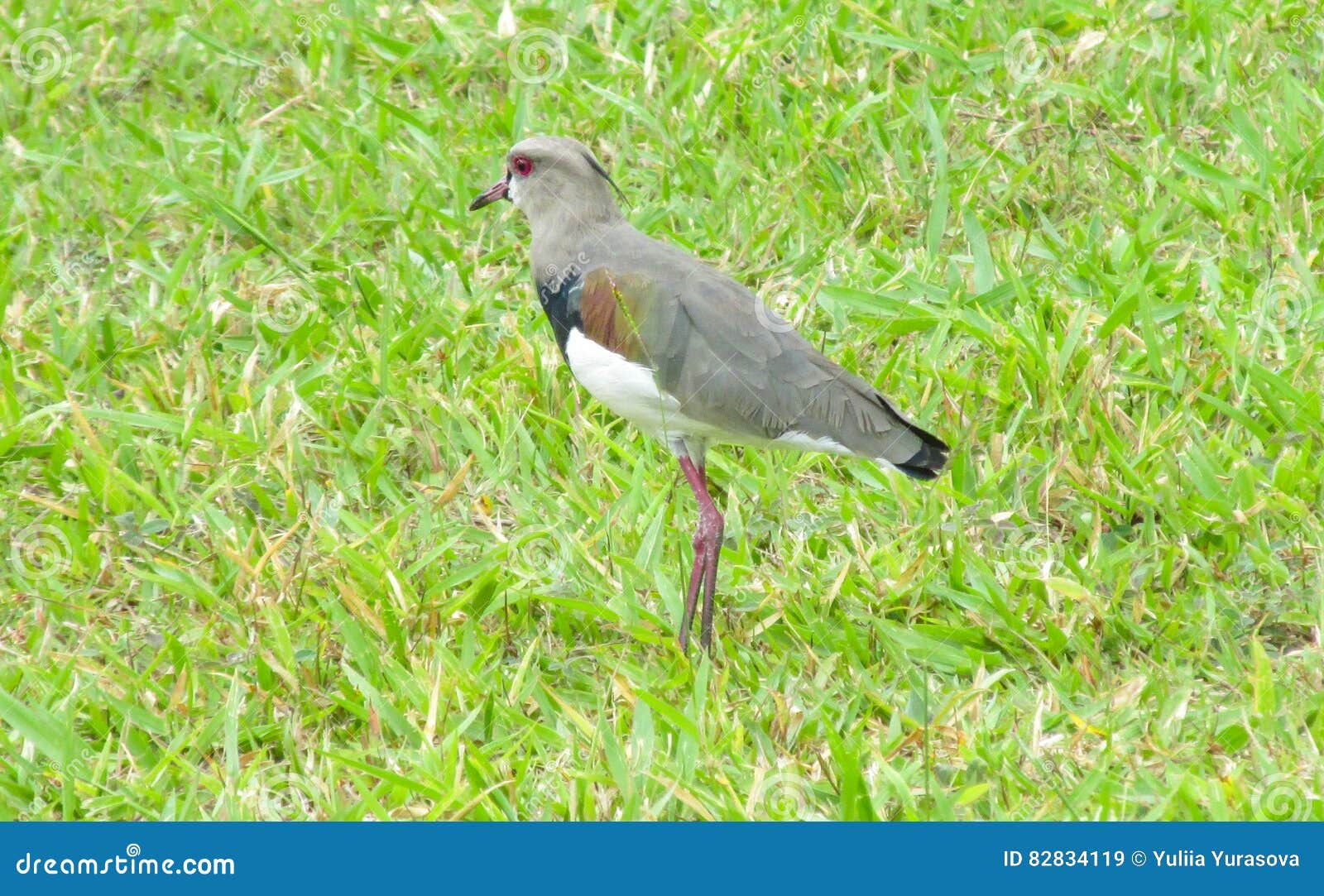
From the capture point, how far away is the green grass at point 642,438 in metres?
4.04

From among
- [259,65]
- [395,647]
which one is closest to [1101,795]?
[395,647]

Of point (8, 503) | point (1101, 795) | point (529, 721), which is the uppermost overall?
point (1101, 795)

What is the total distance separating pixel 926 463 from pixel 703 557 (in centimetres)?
66

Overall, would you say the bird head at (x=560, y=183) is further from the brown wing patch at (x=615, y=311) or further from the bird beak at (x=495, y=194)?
the brown wing patch at (x=615, y=311)

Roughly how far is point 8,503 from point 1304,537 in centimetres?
376

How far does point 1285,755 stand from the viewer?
3.85 metres

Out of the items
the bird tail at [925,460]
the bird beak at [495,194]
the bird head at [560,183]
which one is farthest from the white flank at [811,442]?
the bird beak at [495,194]

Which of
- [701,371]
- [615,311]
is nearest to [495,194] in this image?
[615,311]

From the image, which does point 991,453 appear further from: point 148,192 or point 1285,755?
point 148,192

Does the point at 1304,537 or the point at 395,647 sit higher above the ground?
the point at 1304,537

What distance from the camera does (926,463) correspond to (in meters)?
4.42

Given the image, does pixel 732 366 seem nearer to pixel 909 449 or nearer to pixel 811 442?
pixel 811 442

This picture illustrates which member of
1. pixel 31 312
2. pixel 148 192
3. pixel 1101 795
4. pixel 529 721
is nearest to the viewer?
pixel 1101 795

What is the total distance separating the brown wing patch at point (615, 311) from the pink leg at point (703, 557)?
387mm
